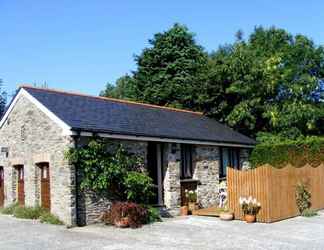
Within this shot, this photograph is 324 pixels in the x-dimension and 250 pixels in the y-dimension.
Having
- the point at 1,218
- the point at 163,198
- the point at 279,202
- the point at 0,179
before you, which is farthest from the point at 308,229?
the point at 0,179

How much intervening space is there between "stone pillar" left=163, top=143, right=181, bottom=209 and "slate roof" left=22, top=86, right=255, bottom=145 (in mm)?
758

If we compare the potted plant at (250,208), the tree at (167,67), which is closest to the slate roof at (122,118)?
the potted plant at (250,208)

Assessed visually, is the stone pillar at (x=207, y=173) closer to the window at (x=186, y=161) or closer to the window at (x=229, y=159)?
the window at (x=186, y=161)

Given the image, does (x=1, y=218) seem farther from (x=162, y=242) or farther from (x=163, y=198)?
(x=162, y=242)

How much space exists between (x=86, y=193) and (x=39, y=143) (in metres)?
3.12

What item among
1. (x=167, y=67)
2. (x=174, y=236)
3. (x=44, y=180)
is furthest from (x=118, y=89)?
(x=174, y=236)

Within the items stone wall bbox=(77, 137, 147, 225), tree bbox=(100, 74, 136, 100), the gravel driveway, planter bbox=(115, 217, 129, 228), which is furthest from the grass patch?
tree bbox=(100, 74, 136, 100)

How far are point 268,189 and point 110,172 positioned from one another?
552cm

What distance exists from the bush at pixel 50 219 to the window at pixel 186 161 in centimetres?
628

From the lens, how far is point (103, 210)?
15.9 meters

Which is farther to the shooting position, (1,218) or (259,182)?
Result: (1,218)

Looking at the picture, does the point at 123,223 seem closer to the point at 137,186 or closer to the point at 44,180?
the point at 137,186

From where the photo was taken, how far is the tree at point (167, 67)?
35094 millimetres

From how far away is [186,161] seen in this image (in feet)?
66.9
